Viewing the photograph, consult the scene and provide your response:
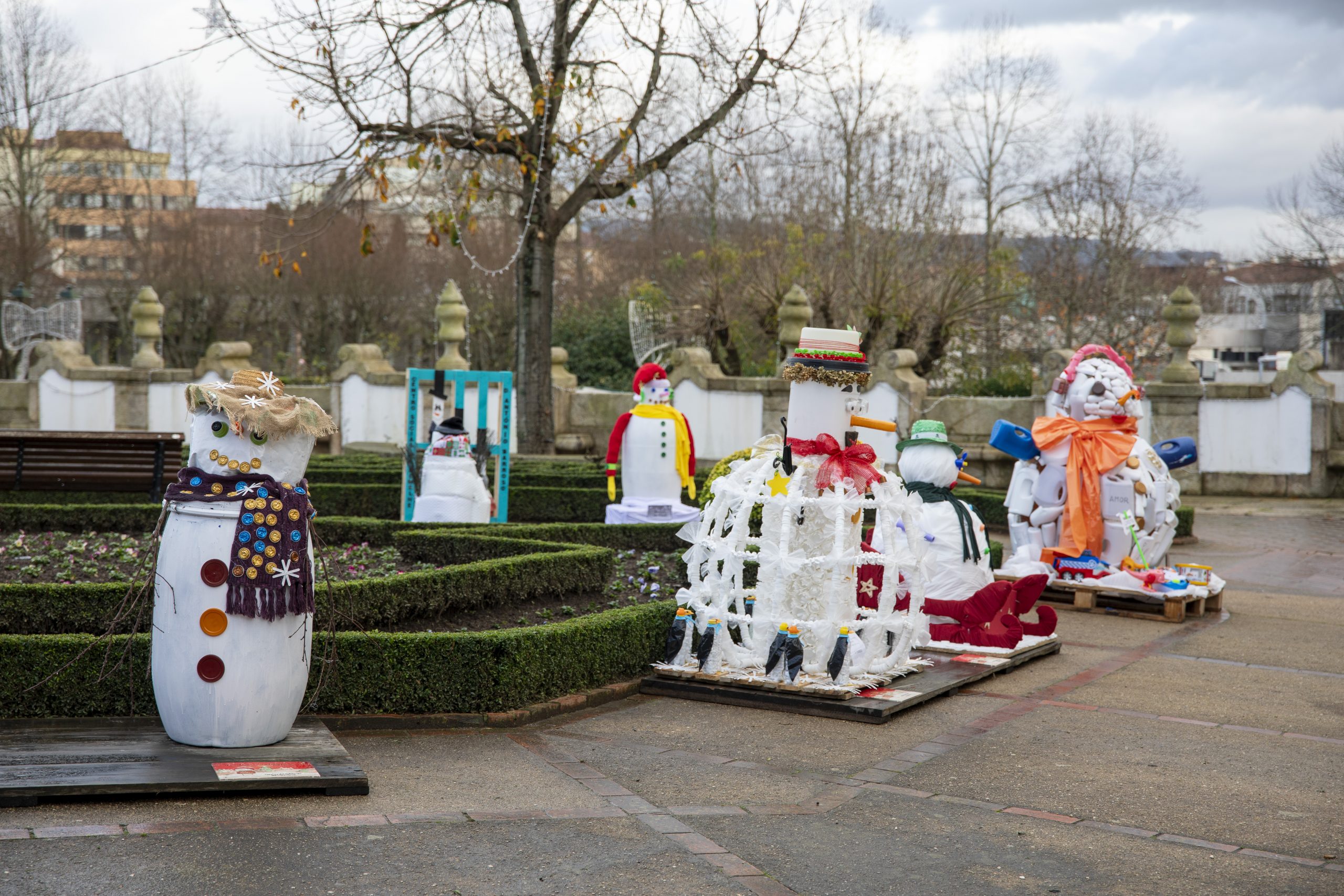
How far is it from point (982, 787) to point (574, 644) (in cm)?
230

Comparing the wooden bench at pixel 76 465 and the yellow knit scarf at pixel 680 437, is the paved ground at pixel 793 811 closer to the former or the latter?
the yellow knit scarf at pixel 680 437

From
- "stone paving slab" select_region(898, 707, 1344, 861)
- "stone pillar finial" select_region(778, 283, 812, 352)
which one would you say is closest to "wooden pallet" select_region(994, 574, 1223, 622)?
"stone paving slab" select_region(898, 707, 1344, 861)

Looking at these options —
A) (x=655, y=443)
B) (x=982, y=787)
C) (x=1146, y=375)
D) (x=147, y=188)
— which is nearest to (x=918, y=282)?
(x=655, y=443)

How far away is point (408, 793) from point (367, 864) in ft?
2.68

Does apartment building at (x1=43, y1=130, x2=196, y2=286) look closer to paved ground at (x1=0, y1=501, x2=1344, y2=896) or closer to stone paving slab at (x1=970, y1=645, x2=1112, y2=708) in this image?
stone paving slab at (x1=970, y1=645, x2=1112, y2=708)

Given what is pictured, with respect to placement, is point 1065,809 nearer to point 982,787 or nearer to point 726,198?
point 982,787

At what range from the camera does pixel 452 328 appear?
20.4m

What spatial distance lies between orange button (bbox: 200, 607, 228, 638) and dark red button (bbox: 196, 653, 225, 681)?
9cm

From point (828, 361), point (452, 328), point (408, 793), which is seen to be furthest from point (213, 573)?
point (452, 328)

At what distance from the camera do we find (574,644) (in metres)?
6.57

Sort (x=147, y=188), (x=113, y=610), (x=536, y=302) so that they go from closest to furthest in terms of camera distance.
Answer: (x=113, y=610)
(x=536, y=302)
(x=147, y=188)

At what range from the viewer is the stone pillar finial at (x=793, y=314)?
18.8m

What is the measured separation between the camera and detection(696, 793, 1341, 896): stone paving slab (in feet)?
13.4

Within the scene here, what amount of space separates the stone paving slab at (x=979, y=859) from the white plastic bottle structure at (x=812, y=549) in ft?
6.05
